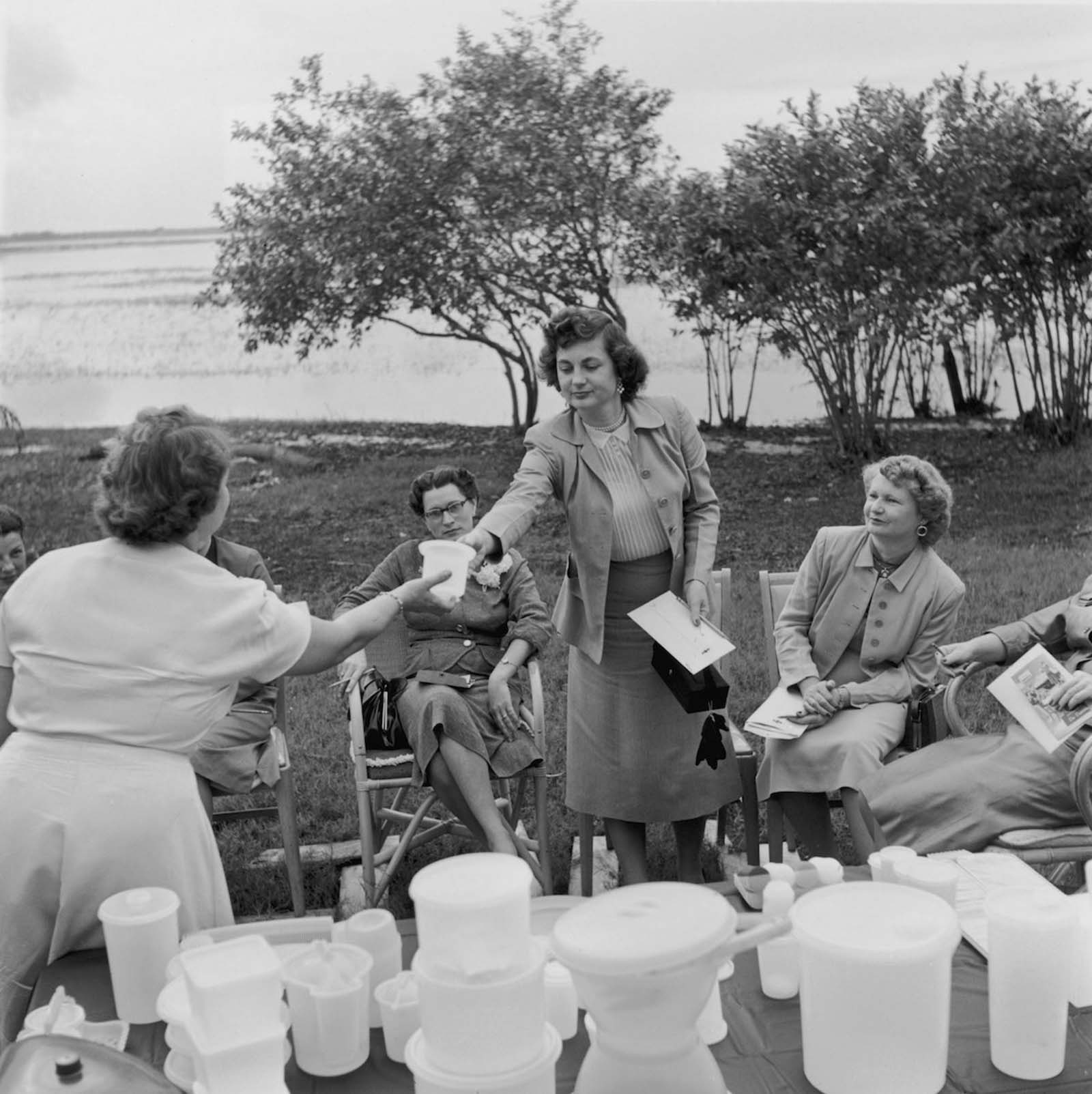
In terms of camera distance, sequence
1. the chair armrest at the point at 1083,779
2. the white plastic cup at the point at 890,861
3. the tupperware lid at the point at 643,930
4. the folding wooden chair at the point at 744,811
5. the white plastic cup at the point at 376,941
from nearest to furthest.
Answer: the tupperware lid at the point at 643,930 → the white plastic cup at the point at 376,941 → the white plastic cup at the point at 890,861 → the chair armrest at the point at 1083,779 → the folding wooden chair at the point at 744,811

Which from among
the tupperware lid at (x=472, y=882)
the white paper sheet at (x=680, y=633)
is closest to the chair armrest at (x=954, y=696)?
the white paper sheet at (x=680, y=633)

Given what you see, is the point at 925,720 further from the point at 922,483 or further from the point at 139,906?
the point at 139,906

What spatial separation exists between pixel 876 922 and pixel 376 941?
2.44 feet

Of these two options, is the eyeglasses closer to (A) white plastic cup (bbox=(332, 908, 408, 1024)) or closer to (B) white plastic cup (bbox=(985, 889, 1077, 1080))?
(A) white plastic cup (bbox=(332, 908, 408, 1024))

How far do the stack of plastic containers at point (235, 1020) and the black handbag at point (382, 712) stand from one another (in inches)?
90.6

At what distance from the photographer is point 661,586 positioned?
3.57 meters


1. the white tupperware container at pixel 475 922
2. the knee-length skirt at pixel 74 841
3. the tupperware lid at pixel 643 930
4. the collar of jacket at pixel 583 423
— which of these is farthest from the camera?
the collar of jacket at pixel 583 423

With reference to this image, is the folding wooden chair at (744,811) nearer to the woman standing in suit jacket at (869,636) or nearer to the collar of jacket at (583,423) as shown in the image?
the woman standing in suit jacket at (869,636)

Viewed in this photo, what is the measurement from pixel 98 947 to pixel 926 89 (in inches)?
214

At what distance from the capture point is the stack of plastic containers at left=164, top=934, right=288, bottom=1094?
146 cm

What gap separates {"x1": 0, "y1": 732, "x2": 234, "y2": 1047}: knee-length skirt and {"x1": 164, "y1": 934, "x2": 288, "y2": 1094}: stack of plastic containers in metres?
0.74

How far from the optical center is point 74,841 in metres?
2.22

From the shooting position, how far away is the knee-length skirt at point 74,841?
2221mm

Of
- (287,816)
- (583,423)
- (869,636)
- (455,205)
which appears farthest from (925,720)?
(455,205)
